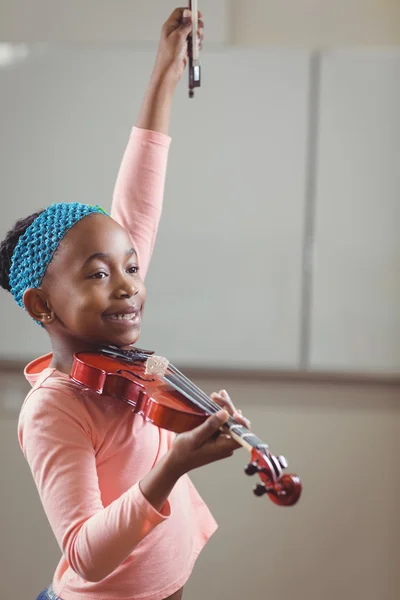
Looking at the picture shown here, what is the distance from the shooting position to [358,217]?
1.92 m

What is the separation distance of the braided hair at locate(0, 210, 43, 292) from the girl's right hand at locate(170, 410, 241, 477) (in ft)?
1.28

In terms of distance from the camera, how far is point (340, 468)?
1.98 metres

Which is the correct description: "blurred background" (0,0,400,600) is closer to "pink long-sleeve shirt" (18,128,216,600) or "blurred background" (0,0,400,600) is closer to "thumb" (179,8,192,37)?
"thumb" (179,8,192,37)

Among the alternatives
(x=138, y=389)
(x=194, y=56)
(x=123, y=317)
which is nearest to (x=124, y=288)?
(x=123, y=317)

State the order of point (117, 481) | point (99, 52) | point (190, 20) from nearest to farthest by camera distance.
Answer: point (117, 481)
point (190, 20)
point (99, 52)

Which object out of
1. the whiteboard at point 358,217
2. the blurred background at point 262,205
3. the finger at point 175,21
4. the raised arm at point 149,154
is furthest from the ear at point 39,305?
the whiteboard at point 358,217

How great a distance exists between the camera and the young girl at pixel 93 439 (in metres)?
0.80

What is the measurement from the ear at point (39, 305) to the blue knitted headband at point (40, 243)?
1 centimetres

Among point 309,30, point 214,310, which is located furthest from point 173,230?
point 309,30

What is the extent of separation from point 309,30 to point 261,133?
31 cm

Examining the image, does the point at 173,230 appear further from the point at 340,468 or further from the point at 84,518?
the point at 84,518

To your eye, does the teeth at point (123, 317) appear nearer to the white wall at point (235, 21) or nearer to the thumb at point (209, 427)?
the thumb at point (209, 427)

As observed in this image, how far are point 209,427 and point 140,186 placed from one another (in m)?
0.53

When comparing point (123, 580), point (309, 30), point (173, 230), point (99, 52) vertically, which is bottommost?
point (123, 580)
